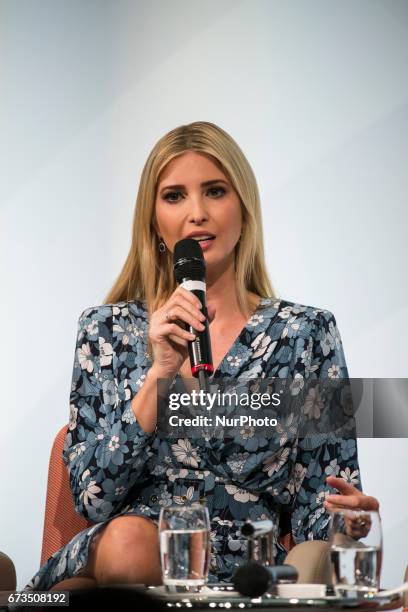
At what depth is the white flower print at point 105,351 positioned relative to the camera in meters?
2.21

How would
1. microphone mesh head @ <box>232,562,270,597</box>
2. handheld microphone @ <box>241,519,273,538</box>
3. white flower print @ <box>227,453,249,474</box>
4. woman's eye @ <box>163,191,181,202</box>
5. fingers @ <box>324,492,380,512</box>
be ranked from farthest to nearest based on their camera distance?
woman's eye @ <box>163,191,181,202</box> → white flower print @ <box>227,453,249,474</box> → fingers @ <box>324,492,380,512</box> → handheld microphone @ <box>241,519,273,538</box> → microphone mesh head @ <box>232,562,270,597</box>

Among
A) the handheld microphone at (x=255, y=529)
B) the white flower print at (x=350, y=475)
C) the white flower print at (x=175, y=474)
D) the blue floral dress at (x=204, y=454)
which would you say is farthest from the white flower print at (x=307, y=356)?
the handheld microphone at (x=255, y=529)

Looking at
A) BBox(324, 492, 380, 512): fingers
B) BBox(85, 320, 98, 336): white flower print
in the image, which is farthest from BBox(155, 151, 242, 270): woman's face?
BBox(324, 492, 380, 512): fingers

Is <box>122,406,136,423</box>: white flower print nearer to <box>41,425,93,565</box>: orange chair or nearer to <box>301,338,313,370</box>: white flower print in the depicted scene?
<box>41,425,93,565</box>: orange chair

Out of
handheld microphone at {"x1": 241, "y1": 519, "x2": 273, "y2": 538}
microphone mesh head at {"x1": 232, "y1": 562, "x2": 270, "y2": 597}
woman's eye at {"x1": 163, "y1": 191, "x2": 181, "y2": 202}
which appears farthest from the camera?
woman's eye at {"x1": 163, "y1": 191, "x2": 181, "y2": 202}

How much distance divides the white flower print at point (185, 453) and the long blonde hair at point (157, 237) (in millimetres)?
336

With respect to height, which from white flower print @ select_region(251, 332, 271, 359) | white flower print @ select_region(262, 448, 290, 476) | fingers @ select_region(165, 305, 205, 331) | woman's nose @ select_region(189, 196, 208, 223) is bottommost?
white flower print @ select_region(262, 448, 290, 476)

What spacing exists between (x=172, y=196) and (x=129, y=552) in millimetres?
910

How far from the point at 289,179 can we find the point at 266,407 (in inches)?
31.3

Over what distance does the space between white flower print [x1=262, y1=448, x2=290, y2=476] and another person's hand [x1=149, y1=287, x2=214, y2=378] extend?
1.05 feet

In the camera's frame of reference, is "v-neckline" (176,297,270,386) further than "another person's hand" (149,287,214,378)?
Yes

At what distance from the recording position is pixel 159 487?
6.88ft

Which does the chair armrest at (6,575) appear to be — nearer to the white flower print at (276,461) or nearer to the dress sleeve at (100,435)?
the dress sleeve at (100,435)

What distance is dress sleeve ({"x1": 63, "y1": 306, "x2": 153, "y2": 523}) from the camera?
1.99 m
